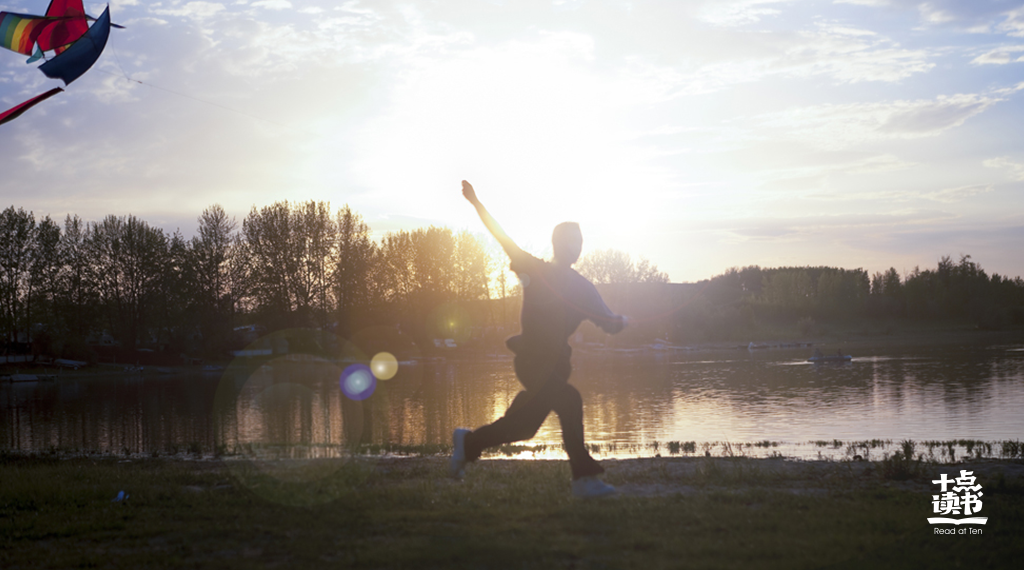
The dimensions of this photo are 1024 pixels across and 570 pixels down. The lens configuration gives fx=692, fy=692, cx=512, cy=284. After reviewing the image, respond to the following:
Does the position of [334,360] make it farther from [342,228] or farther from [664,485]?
[664,485]

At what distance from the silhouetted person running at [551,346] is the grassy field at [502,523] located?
1.90 ft

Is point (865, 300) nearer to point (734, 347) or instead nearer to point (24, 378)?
point (734, 347)

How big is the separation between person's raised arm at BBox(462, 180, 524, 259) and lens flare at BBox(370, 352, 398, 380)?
47.0m

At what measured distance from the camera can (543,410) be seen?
6.03m

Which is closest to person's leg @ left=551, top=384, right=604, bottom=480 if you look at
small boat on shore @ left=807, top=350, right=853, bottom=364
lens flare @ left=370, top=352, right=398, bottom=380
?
lens flare @ left=370, top=352, right=398, bottom=380

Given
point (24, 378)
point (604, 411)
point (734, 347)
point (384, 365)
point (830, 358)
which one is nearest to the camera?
point (604, 411)

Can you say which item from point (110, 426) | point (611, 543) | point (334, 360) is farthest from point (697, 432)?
point (334, 360)

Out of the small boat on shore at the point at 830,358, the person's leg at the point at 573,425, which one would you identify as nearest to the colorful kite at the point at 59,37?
the person's leg at the point at 573,425

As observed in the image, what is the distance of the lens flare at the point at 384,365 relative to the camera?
56.1 metres

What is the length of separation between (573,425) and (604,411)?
21.1 m

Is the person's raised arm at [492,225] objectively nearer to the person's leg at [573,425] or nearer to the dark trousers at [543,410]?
the dark trousers at [543,410]

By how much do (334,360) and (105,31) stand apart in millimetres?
60488

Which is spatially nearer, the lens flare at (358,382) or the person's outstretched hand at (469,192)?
the person's outstretched hand at (469,192)

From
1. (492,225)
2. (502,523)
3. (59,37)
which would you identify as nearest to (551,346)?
(492,225)
